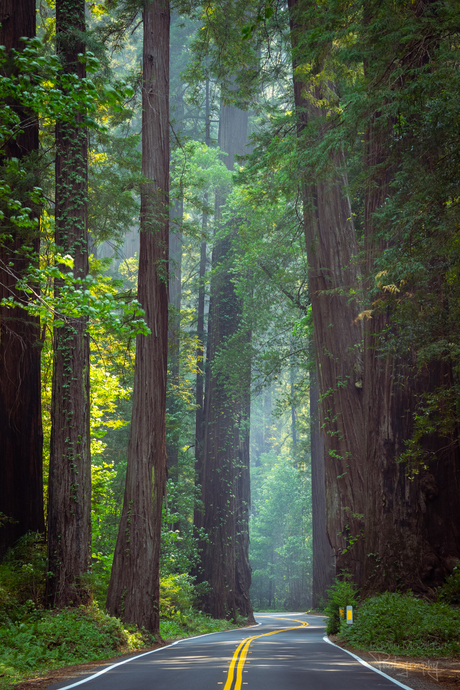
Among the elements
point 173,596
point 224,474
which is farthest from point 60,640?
point 224,474

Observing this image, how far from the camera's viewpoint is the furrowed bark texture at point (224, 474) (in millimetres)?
22375

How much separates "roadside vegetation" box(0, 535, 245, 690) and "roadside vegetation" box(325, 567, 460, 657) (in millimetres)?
4481

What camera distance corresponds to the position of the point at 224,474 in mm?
23281

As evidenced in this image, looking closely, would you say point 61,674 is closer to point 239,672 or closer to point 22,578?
point 239,672

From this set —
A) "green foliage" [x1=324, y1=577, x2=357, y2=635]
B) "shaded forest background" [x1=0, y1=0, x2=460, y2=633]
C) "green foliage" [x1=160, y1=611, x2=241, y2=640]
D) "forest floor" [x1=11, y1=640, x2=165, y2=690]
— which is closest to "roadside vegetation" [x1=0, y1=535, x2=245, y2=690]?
"forest floor" [x1=11, y1=640, x2=165, y2=690]

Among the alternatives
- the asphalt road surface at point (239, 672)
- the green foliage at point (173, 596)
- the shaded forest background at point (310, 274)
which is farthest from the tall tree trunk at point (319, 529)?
the asphalt road surface at point (239, 672)

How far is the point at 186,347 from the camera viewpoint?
23.9m

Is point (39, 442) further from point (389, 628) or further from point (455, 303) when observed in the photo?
point (455, 303)

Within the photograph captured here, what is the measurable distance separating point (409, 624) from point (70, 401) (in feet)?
24.9

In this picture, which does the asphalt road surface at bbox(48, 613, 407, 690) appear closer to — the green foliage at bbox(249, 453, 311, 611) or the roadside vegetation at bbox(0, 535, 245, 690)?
the roadside vegetation at bbox(0, 535, 245, 690)

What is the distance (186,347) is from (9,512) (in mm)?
12391

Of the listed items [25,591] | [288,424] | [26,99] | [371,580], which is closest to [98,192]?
[26,99]

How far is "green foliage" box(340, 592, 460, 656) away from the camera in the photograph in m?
9.82

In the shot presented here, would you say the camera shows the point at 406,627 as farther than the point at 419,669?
Yes
